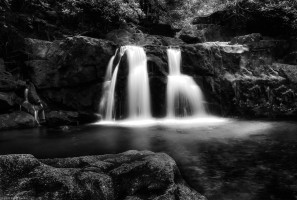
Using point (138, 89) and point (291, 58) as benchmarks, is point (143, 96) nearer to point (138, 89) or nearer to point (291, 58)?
point (138, 89)

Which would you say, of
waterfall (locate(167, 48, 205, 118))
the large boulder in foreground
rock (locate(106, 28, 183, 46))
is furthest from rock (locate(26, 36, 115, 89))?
the large boulder in foreground

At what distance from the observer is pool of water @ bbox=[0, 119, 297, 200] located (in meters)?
4.57

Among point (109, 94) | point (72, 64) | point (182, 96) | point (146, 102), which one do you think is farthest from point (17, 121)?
point (182, 96)

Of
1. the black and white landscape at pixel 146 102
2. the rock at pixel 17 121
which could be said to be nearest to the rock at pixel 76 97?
the black and white landscape at pixel 146 102

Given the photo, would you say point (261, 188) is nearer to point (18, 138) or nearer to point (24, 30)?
point (18, 138)

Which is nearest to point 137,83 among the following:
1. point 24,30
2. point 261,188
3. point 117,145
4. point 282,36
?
point 117,145

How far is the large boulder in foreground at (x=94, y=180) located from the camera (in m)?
3.13

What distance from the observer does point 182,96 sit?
13.0 metres

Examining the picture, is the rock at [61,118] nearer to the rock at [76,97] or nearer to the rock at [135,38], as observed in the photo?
the rock at [76,97]

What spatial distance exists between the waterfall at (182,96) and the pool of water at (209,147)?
1131 mm

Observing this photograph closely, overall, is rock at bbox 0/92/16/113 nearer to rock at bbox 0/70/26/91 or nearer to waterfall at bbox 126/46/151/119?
rock at bbox 0/70/26/91

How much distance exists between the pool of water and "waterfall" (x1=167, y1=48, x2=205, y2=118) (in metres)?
1.13

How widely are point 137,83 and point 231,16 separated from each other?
9674mm

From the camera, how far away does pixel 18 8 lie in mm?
15648
